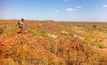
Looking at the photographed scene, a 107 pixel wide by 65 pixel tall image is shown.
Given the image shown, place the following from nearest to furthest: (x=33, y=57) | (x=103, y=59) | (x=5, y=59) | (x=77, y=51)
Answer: (x=5, y=59) → (x=33, y=57) → (x=103, y=59) → (x=77, y=51)

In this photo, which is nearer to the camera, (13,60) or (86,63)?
(13,60)

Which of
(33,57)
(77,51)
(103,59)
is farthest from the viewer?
(77,51)

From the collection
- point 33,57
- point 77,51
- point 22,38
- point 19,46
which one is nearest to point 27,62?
point 33,57

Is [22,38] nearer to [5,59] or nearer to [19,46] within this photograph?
[19,46]

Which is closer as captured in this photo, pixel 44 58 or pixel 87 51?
pixel 44 58

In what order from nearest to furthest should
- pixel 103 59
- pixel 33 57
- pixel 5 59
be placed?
pixel 5 59 < pixel 33 57 < pixel 103 59

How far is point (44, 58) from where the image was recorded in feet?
50.3

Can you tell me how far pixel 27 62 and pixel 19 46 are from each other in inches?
79.4

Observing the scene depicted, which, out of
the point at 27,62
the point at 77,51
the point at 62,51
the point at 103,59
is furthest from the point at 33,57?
the point at 103,59

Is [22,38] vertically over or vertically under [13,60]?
Result: over

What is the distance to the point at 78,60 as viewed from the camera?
16.1 metres

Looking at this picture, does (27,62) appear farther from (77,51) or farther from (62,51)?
(77,51)

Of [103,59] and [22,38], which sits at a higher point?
[22,38]

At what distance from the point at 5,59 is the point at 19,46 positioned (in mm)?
2132
